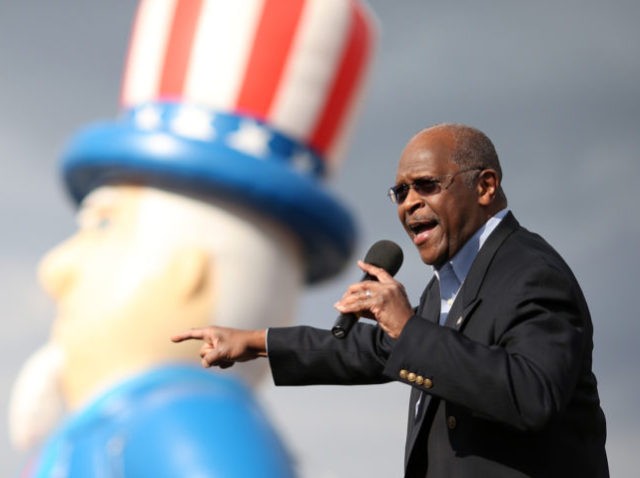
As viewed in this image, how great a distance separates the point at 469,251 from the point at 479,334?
270 millimetres

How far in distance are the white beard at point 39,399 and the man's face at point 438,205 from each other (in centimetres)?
144

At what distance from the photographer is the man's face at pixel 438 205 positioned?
2.17 meters

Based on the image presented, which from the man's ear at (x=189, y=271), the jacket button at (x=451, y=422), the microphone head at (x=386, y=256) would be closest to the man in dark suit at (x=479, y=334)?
the jacket button at (x=451, y=422)

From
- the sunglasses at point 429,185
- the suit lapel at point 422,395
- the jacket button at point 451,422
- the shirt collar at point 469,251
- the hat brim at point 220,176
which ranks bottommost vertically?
the jacket button at point 451,422

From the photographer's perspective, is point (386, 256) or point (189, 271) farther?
point (189, 271)

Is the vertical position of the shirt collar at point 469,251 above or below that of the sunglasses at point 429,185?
below

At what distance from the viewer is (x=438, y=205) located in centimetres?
216

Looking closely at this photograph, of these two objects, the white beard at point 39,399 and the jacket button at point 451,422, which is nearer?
the jacket button at point 451,422

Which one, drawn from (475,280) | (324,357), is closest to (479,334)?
(475,280)

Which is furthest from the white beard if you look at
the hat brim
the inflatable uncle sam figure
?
the hat brim

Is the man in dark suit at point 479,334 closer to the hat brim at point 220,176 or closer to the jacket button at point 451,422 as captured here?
the jacket button at point 451,422

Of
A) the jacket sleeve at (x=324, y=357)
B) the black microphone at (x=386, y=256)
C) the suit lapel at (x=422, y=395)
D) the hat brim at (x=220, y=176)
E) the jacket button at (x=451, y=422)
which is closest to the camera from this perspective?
the jacket button at (x=451, y=422)

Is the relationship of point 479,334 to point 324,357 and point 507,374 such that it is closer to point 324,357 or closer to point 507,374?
point 507,374

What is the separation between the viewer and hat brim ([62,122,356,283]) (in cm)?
290
